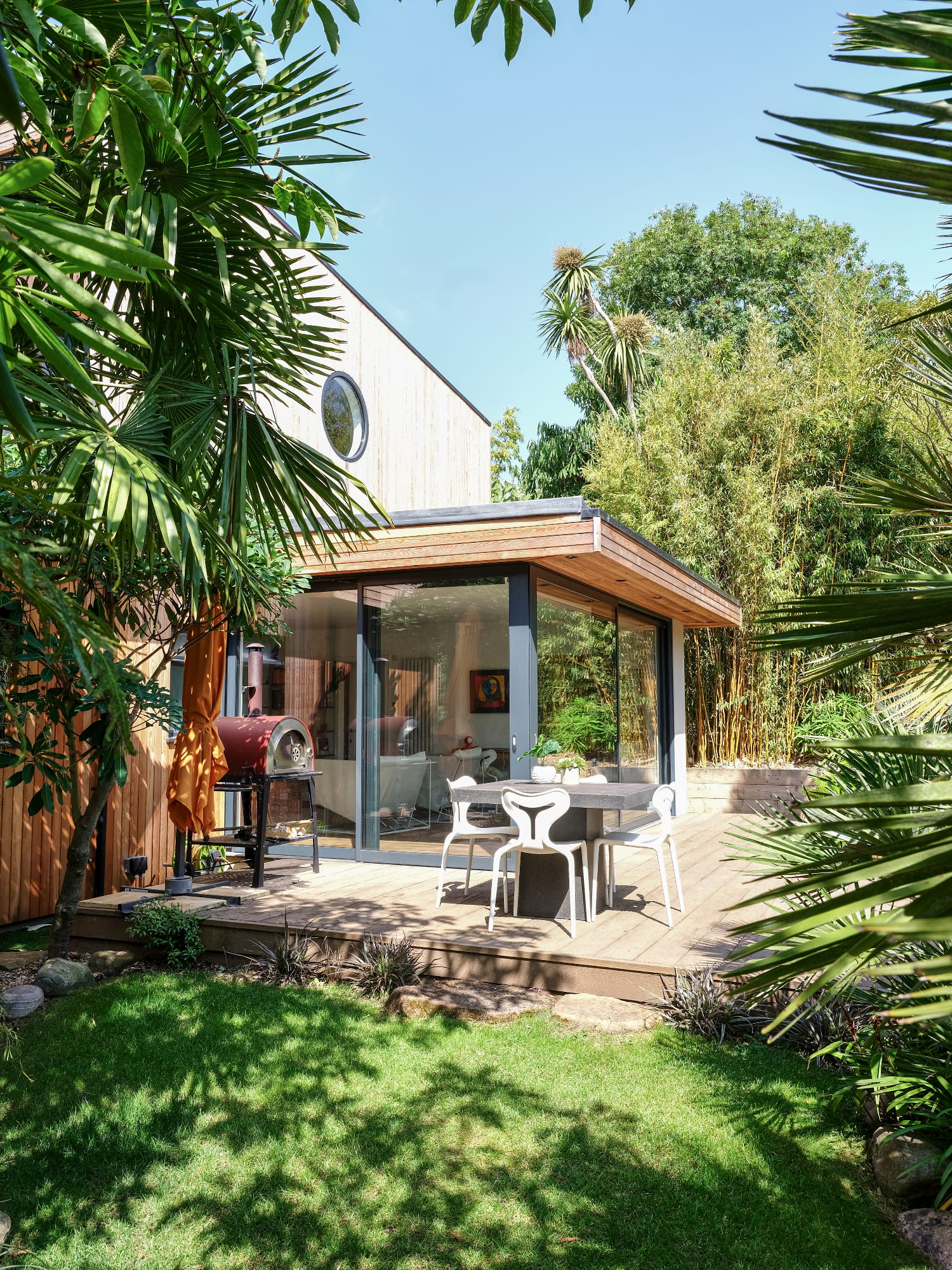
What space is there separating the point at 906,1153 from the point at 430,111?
5.74 meters

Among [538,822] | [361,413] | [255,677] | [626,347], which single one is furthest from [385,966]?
[626,347]

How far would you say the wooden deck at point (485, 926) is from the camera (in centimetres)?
452

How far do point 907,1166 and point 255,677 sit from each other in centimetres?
615

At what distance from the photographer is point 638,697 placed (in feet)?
33.7

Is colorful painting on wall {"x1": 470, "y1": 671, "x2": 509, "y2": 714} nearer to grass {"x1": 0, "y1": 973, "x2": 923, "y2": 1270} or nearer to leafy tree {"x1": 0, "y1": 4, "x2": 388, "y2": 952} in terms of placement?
leafy tree {"x1": 0, "y1": 4, "x2": 388, "y2": 952}

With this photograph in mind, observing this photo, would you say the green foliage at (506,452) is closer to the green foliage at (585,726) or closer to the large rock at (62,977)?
the green foliage at (585,726)

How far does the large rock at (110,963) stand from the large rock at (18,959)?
30 cm

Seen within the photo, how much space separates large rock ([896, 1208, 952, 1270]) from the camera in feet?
8.11

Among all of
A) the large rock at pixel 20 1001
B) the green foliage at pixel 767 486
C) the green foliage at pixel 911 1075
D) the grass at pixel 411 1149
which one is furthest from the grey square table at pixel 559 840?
the green foliage at pixel 767 486

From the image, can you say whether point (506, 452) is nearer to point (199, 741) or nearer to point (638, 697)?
point (638, 697)

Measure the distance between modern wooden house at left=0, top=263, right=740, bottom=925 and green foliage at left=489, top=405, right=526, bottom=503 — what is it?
Result: 16.7 m

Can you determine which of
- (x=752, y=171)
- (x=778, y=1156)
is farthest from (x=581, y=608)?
(x=752, y=171)

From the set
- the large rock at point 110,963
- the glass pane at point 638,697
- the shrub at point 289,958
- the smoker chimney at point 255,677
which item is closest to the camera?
the shrub at point 289,958

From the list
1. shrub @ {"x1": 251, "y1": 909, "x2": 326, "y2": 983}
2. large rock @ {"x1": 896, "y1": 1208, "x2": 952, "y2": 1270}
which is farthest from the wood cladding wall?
large rock @ {"x1": 896, "y1": 1208, "x2": 952, "y2": 1270}
